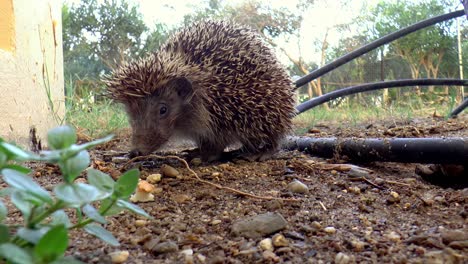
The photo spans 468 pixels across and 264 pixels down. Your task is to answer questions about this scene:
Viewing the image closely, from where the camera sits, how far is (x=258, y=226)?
5.06 feet

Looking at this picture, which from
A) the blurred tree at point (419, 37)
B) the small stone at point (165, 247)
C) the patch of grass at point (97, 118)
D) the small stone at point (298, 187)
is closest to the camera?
the small stone at point (165, 247)

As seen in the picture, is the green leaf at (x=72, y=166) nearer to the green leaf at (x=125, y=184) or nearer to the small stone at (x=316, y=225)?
the green leaf at (x=125, y=184)

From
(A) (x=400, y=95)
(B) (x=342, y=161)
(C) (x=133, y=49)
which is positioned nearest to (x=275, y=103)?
(B) (x=342, y=161)

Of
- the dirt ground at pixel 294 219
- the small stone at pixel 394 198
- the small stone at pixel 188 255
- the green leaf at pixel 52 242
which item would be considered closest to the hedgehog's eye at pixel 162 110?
the dirt ground at pixel 294 219

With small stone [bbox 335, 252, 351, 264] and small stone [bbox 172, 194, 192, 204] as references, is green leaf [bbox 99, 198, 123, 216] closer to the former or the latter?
small stone [bbox 335, 252, 351, 264]

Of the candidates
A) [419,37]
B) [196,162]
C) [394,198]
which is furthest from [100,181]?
[419,37]

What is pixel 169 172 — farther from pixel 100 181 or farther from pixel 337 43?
pixel 337 43

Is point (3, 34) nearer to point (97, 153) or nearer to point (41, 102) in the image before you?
point (41, 102)

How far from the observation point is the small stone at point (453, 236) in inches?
53.9

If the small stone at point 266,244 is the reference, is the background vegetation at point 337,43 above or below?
above

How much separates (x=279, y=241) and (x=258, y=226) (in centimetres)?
13

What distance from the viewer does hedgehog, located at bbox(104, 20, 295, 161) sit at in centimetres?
284

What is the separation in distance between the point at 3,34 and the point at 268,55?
1.76 metres

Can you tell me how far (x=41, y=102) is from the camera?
3.15 m
